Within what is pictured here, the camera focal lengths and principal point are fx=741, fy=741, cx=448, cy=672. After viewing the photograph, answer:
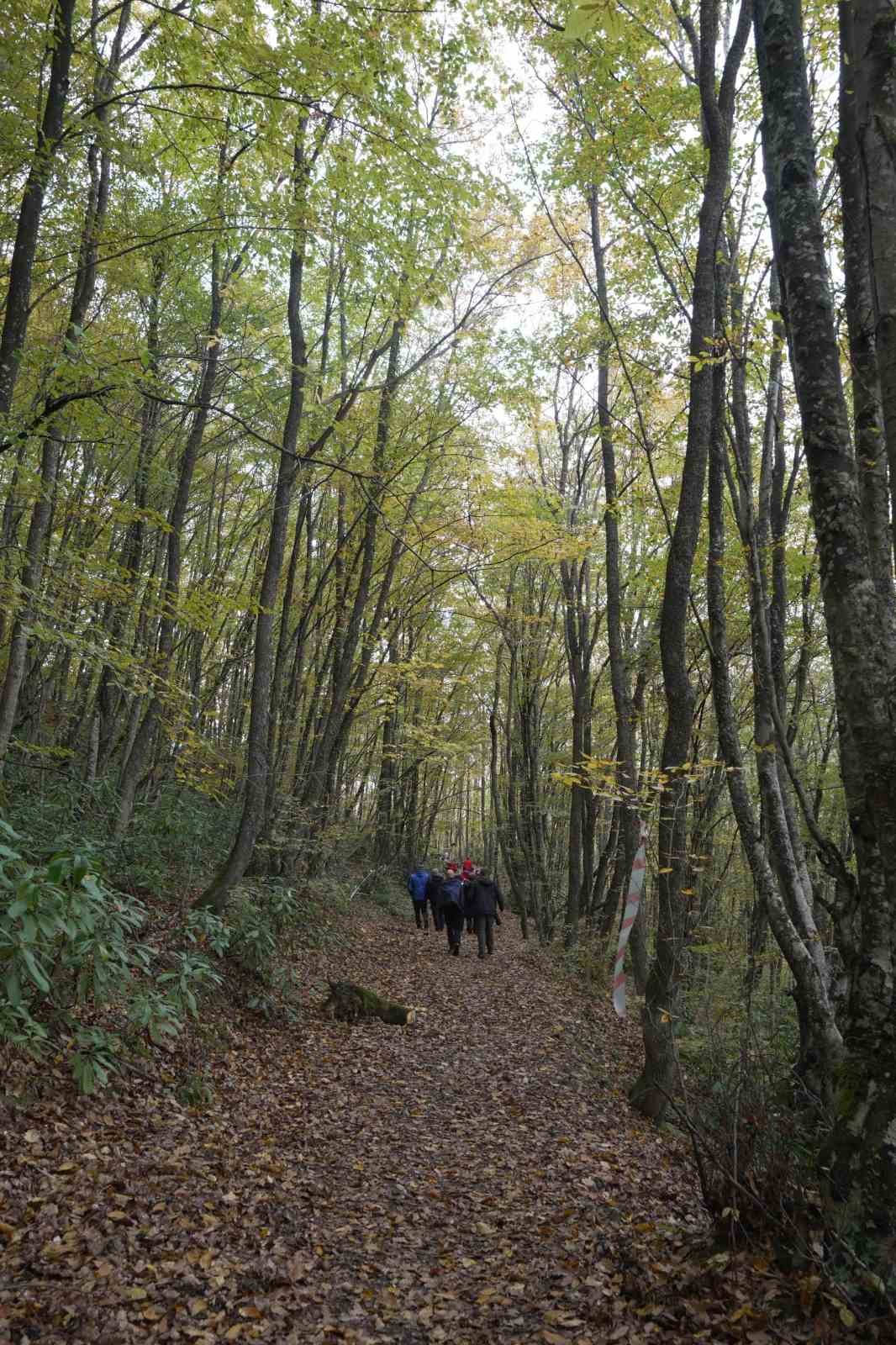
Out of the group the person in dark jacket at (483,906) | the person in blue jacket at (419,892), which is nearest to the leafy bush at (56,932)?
the person in dark jacket at (483,906)

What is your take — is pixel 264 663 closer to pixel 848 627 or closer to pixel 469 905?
pixel 469 905

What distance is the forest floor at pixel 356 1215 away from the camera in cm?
325

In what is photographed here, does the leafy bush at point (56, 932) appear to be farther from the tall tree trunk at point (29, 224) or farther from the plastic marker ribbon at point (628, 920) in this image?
the plastic marker ribbon at point (628, 920)

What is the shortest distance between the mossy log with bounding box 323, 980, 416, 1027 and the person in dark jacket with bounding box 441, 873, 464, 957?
16.4 ft

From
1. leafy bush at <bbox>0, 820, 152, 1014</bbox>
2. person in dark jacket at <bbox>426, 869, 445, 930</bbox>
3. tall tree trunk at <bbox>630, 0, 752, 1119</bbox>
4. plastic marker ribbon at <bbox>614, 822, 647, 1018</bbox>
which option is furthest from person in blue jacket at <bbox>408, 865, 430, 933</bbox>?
leafy bush at <bbox>0, 820, 152, 1014</bbox>

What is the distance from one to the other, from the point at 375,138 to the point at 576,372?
32.3ft

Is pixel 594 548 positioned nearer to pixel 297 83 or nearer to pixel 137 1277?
pixel 297 83

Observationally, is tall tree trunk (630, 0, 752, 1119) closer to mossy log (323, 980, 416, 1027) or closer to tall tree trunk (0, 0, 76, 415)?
mossy log (323, 980, 416, 1027)

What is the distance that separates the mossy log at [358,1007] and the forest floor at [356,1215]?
987mm

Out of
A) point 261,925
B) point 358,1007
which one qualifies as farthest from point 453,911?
point 261,925

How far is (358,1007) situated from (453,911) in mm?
5374

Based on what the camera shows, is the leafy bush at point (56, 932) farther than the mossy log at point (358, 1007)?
No

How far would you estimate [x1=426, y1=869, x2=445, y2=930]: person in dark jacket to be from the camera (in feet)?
47.2

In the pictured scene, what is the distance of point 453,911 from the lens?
13.9 metres
